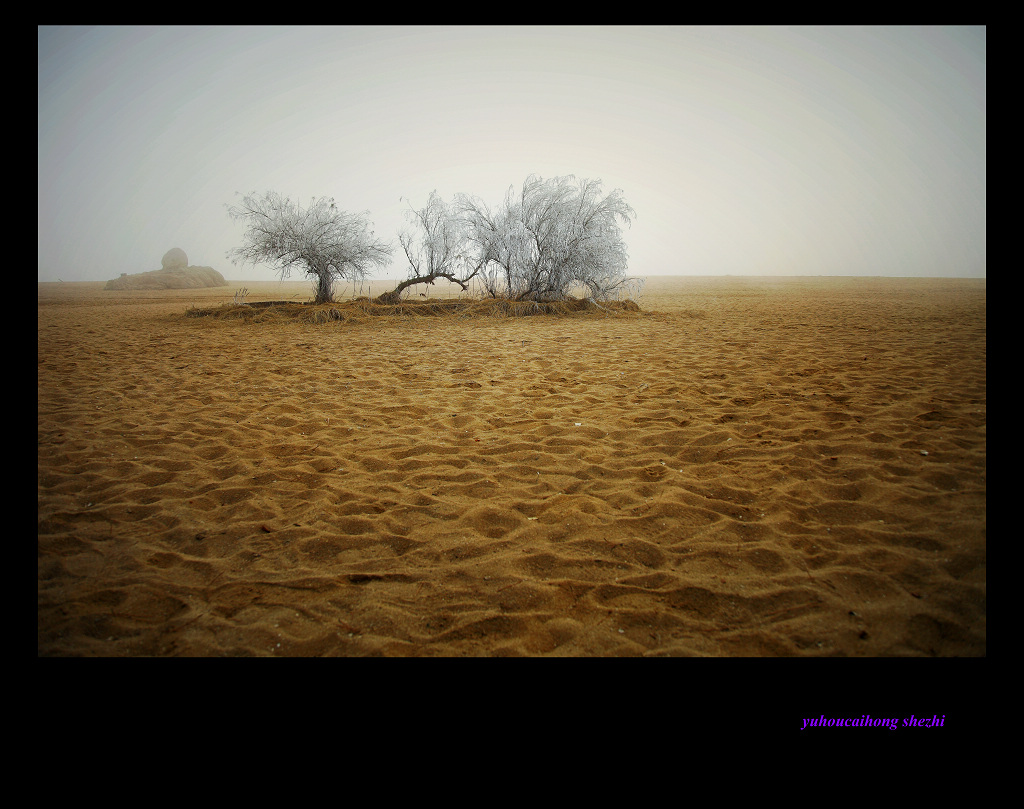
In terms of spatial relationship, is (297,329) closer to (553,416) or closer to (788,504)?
(553,416)

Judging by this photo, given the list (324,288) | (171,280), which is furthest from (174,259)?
(324,288)

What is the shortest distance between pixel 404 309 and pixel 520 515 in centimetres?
1345

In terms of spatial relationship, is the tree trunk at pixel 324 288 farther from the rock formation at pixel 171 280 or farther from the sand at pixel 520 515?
the rock formation at pixel 171 280

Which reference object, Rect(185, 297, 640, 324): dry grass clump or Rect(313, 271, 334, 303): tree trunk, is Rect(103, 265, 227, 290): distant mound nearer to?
Rect(185, 297, 640, 324): dry grass clump

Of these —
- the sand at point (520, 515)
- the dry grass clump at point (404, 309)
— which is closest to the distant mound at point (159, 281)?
the dry grass clump at point (404, 309)

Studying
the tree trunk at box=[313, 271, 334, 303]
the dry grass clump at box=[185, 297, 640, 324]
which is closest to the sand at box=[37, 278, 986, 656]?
the dry grass clump at box=[185, 297, 640, 324]

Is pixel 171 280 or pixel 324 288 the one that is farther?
pixel 171 280

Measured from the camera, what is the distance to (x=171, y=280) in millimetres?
36156

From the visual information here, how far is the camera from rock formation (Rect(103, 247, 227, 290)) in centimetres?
3475

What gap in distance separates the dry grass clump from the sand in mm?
8312

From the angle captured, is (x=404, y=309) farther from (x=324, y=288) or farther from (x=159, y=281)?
(x=159, y=281)

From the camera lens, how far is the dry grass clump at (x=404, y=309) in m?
14.3

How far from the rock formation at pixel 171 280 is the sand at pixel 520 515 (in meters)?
37.0

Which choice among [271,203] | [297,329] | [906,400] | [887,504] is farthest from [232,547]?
[271,203]
